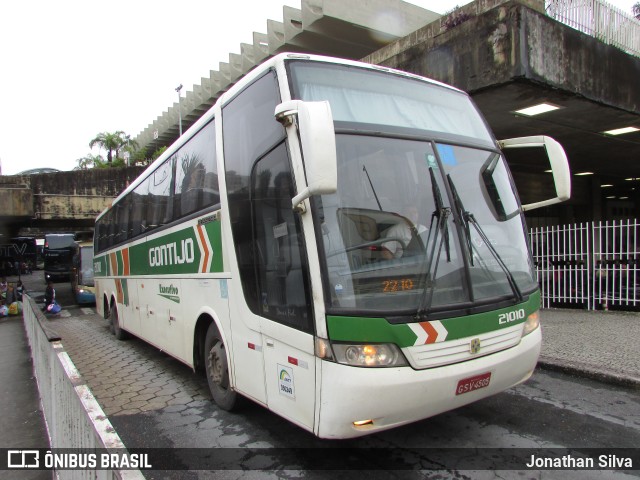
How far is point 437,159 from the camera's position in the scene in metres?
3.47

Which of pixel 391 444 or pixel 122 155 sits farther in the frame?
pixel 122 155

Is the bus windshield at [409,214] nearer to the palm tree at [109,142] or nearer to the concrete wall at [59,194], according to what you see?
the concrete wall at [59,194]

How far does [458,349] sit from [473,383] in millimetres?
312

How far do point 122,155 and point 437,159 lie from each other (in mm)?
48170

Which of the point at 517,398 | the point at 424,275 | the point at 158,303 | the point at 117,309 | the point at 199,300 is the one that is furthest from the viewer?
the point at 117,309

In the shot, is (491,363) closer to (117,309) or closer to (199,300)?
(199,300)

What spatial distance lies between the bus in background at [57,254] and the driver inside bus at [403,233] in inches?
1179

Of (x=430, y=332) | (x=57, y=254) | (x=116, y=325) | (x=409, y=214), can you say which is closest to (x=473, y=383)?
(x=430, y=332)

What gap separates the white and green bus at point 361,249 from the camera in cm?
284

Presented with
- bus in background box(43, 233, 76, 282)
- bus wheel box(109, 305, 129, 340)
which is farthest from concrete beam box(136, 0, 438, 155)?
bus wheel box(109, 305, 129, 340)

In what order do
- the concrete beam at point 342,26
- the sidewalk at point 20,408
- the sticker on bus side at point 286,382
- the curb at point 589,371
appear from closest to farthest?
the sticker on bus side at point 286,382 → the sidewalk at point 20,408 → the curb at point 589,371 → the concrete beam at point 342,26

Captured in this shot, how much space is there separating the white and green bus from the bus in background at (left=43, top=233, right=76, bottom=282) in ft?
94.1

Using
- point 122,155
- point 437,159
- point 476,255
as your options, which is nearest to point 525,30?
point 437,159

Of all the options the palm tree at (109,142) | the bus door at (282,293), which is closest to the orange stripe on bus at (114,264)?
the bus door at (282,293)
